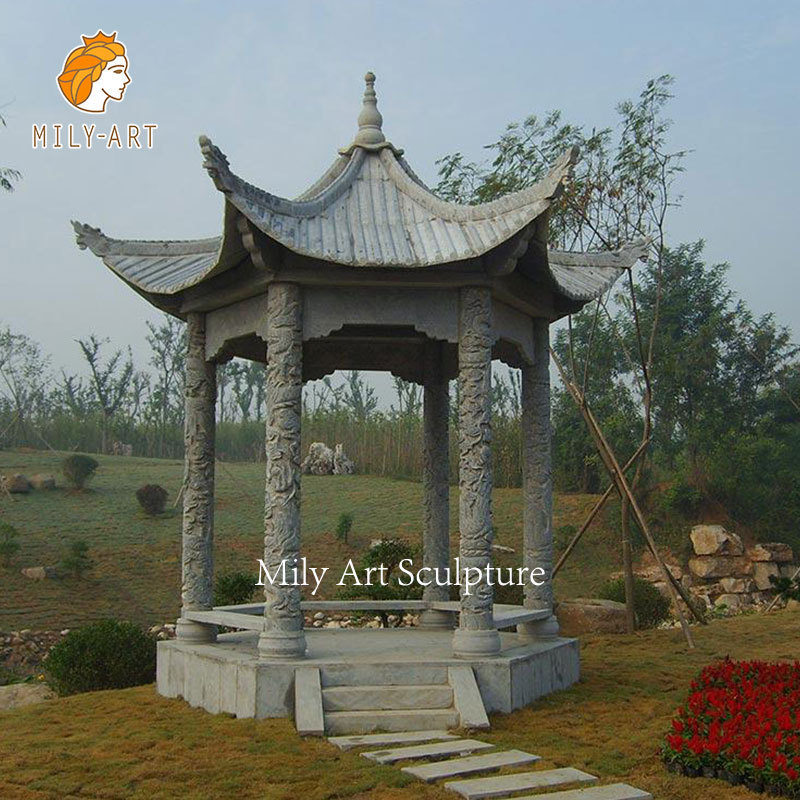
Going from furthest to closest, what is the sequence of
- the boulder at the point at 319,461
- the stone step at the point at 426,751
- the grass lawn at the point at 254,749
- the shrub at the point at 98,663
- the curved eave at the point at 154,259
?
the boulder at the point at 319,461 → the shrub at the point at 98,663 → the curved eave at the point at 154,259 → the stone step at the point at 426,751 → the grass lawn at the point at 254,749

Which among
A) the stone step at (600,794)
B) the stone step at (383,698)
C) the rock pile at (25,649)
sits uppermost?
the stone step at (383,698)

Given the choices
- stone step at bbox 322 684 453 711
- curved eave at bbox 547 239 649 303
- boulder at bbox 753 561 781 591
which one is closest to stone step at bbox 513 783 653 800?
stone step at bbox 322 684 453 711

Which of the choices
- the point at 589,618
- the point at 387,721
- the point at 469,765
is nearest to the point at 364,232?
the point at 387,721

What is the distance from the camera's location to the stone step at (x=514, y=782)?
5.00 m

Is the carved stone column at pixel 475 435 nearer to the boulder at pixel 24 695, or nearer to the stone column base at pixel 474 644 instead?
the stone column base at pixel 474 644

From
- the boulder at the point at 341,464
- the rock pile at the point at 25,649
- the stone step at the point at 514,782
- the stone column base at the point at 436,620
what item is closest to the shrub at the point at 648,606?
the stone column base at the point at 436,620

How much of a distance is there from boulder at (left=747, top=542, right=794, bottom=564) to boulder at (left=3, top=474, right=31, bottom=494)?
1669 centimetres

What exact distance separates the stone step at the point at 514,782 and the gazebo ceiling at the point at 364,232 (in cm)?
354

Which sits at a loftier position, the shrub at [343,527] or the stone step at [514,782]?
the shrub at [343,527]

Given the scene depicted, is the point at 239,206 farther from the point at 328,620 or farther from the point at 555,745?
the point at 328,620

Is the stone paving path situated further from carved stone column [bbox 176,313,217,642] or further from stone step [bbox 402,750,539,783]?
carved stone column [bbox 176,313,217,642]

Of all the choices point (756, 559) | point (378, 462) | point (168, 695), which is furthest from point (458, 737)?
point (378, 462)

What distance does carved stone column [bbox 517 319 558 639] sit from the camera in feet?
28.2

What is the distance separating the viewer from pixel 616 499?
23.5m
